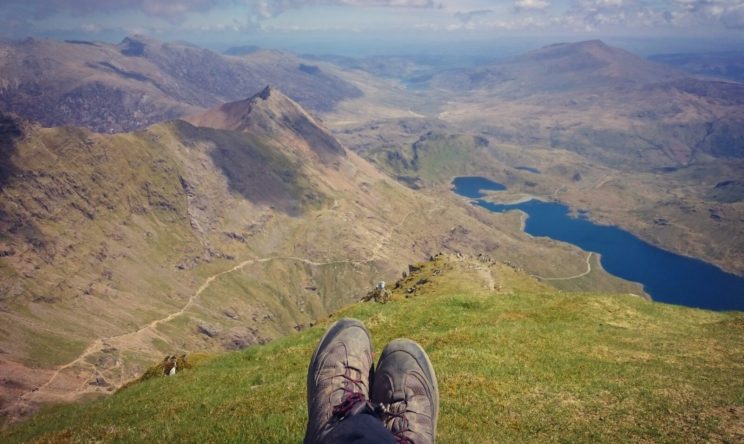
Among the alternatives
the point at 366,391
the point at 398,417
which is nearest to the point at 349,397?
the point at 398,417

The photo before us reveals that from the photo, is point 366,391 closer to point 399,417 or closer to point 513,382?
point 399,417

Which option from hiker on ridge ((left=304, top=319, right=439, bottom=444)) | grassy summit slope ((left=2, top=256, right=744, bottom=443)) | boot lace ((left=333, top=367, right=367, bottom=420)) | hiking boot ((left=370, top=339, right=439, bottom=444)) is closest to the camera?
hiker on ridge ((left=304, top=319, right=439, bottom=444))

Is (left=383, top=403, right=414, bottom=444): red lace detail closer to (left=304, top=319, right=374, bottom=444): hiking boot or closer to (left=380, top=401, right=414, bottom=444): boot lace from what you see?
(left=380, top=401, right=414, bottom=444): boot lace

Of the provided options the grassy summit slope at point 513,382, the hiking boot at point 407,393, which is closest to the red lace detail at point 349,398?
the hiking boot at point 407,393

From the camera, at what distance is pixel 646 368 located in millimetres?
21344

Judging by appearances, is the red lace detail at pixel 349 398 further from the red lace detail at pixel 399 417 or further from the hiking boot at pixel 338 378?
the red lace detail at pixel 399 417

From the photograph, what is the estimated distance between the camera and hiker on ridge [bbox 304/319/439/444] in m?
9.03

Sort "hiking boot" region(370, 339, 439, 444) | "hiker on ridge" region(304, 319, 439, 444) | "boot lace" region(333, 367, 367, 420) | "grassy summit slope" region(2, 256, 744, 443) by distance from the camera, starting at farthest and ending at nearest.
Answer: "grassy summit slope" region(2, 256, 744, 443)
"hiking boot" region(370, 339, 439, 444)
"boot lace" region(333, 367, 367, 420)
"hiker on ridge" region(304, 319, 439, 444)

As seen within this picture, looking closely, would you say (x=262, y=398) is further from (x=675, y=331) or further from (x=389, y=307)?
(x=675, y=331)

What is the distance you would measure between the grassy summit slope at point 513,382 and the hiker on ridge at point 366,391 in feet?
9.50

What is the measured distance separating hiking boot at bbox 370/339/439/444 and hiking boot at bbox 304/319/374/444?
0.54 meters

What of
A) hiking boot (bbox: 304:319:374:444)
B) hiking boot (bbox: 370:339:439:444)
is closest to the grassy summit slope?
hiking boot (bbox: 304:319:374:444)

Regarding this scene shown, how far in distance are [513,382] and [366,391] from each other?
30.5ft

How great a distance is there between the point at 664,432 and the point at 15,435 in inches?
1108
